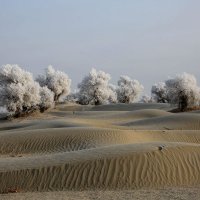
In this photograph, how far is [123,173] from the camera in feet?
48.9

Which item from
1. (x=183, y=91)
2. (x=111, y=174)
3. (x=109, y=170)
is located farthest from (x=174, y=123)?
(x=183, y=91)

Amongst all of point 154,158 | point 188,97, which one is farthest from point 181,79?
point 154,158

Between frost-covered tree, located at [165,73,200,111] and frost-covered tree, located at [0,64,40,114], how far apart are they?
15109 mm

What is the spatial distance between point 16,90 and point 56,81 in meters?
22.4

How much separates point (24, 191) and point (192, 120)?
20.8 m

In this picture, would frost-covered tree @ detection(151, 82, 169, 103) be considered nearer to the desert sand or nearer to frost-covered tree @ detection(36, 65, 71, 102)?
frost-covered tree @ detection(36, 65, 71, 102)

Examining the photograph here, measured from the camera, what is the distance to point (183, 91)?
52344 mm

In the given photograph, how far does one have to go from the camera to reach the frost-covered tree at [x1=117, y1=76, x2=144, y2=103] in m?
87.6

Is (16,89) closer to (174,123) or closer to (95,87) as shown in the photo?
(174,123)

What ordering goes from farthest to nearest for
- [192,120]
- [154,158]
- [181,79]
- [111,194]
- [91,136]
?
[181,79] → [192,120] → [91,136] → [154,158] → [111,194]

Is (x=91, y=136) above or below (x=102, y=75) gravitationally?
below

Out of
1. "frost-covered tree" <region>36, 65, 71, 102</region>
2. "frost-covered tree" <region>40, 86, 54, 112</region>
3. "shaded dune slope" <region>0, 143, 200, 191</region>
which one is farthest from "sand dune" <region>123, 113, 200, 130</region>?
"frost-covered tree" <region>36, 65, 71, 102</region>

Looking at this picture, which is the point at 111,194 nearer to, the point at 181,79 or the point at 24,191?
the point at 24,191

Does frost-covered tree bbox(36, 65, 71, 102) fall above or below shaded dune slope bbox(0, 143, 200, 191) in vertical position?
above
